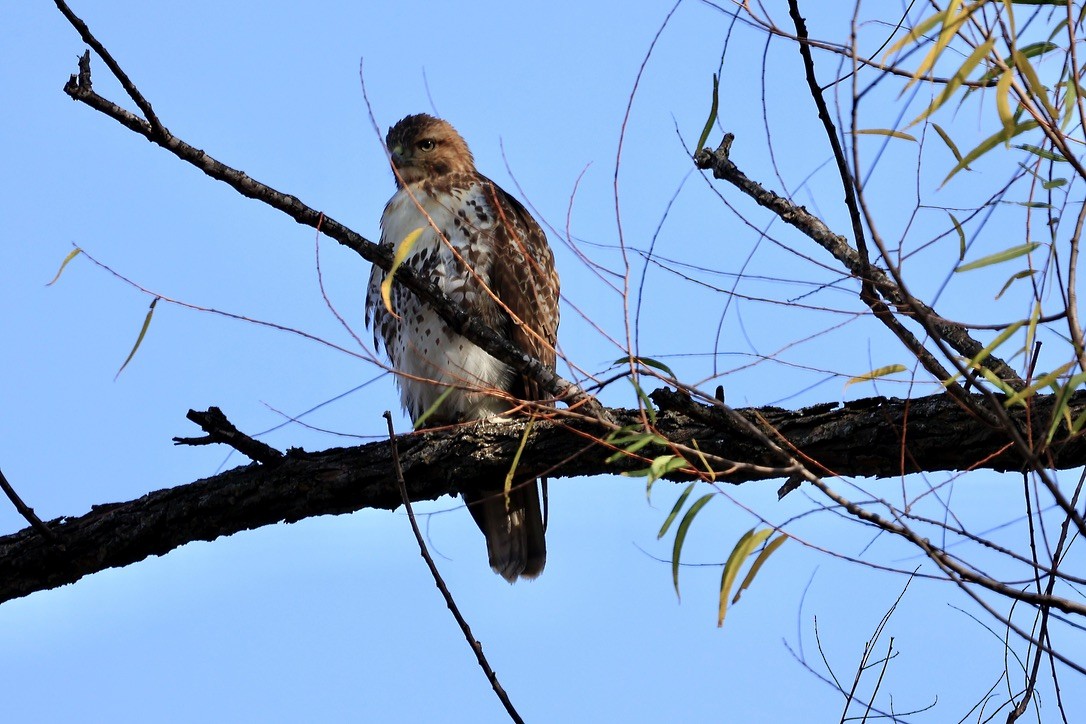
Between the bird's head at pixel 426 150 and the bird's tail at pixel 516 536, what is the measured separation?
61.9 inches

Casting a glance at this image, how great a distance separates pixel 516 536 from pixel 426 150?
187 cm

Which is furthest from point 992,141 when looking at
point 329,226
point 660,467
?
point 329,226

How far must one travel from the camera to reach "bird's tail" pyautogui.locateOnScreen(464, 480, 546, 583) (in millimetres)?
4602

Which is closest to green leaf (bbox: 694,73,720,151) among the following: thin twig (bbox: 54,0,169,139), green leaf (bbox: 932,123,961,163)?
green leaf (bbox: 932,123,961,163)

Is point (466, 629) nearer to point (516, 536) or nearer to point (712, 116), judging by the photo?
point (712, 116)

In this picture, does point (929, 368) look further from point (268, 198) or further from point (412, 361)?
point (412, 361)

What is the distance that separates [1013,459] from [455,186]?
2.66 m

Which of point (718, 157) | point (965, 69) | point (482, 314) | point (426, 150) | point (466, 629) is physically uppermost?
point (426, 150)

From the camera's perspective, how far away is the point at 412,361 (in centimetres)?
473

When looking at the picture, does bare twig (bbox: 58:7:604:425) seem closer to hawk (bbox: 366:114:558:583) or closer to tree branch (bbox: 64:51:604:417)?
tree branch (bbox: 64:51:604:417)

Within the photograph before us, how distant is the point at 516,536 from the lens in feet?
15.1

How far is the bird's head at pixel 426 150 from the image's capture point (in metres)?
5.34

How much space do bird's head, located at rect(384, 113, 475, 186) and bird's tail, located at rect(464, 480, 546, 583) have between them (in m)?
1.57

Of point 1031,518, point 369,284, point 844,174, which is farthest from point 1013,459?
point 369,284
